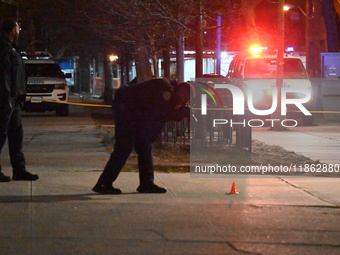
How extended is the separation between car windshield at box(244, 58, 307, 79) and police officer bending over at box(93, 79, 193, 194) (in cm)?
1328

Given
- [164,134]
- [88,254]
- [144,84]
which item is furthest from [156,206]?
[164,134]

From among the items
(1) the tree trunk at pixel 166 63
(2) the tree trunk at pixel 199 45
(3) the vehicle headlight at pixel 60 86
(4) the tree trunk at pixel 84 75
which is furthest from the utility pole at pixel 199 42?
(4) the tree trunk at pixel 84 75

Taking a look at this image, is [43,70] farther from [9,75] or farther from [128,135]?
[128,135]

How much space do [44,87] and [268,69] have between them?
Answer: 746 cm

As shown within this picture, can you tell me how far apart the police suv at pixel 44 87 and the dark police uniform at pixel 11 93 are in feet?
48.1

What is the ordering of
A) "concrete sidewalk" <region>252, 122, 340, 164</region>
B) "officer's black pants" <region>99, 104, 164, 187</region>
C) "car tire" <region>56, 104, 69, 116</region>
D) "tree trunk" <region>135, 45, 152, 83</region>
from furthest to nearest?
"car tire" <region>56, 104, 69, 116</region>, "tree trunk" <region>135, 45, 152, 83</region>, "concrete sidewalk" <region>252, 122, 340, 164</region>, "officer's black pants" <region>99, 104, 164, 187</region>

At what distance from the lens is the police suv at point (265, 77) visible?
21688mm

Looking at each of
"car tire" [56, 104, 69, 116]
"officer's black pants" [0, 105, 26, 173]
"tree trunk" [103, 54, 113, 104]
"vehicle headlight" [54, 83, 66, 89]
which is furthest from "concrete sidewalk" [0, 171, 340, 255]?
"tree trunk" [103, 54, 113, 104]

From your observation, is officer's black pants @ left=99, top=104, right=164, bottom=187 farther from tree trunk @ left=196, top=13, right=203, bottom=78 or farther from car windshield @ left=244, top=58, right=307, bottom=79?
car windshield @ left=244, top=58, right=307, bottom=79

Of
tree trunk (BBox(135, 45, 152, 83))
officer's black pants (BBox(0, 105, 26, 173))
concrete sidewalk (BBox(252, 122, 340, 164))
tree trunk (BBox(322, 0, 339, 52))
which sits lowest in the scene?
concrete sidewalk (BBox(252, 122, 340, 164))

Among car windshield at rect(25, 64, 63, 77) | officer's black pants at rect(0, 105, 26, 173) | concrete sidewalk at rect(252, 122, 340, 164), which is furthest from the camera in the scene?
car windshield at rect(25, 64, 63, 77)

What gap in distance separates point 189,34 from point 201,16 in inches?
34.3

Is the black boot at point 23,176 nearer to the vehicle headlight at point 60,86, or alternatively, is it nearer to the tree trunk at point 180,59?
the tree trunk at point 180,59

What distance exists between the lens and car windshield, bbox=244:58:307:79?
73.1 feet
